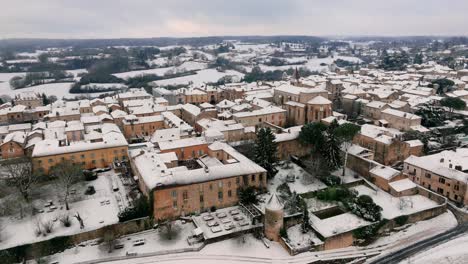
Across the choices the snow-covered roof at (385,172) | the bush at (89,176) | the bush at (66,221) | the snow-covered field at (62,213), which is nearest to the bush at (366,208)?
the snow-covered roof at (385,172)

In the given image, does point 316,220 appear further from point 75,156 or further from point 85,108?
point 85,108

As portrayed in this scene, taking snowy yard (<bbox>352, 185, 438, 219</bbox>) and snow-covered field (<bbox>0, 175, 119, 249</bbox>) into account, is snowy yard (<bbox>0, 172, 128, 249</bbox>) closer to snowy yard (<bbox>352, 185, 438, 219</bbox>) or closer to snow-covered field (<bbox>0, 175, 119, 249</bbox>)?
snow-covered field (<bbox>0, 175, 119, 249</bbox>)

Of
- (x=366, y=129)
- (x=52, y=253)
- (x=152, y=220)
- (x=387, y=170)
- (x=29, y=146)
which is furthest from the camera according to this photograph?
(x=366, y=129)

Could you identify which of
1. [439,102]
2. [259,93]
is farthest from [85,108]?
[439,102]

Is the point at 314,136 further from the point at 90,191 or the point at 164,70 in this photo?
the point at 164,70

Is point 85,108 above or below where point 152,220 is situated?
above

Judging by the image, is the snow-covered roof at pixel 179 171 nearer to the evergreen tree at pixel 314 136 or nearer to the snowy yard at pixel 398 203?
the evergreen tree at pixel 314 136
